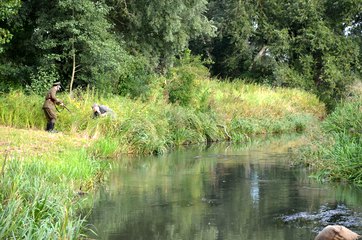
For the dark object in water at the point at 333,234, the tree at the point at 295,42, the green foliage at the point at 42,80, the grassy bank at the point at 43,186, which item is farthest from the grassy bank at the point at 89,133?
the tree at the point at 295,42

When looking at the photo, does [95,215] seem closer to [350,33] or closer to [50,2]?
[50,2]

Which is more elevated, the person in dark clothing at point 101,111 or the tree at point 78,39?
the tree at point 78,39

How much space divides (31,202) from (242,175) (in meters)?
8.19

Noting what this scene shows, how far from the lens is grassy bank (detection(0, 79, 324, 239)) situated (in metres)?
7.83

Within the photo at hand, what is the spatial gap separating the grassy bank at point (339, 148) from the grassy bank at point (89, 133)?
583 cm

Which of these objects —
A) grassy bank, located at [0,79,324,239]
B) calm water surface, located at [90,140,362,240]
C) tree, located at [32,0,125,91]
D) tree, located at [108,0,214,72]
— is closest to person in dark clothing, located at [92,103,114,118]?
grassy bank, located at [0,79,324,239]

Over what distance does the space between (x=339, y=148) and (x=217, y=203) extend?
456 centimetres

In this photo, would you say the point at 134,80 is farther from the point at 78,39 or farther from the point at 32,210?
the point at 32,210

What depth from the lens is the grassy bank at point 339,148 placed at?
13711 millimetres

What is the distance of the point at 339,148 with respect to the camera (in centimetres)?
1448

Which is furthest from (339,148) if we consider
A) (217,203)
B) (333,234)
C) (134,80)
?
(134,80)

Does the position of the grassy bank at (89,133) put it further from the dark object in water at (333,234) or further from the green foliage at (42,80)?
the dark object in water at (333,234)

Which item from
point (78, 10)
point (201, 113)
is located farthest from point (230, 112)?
point (78, 10)

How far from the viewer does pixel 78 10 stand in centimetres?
2247
